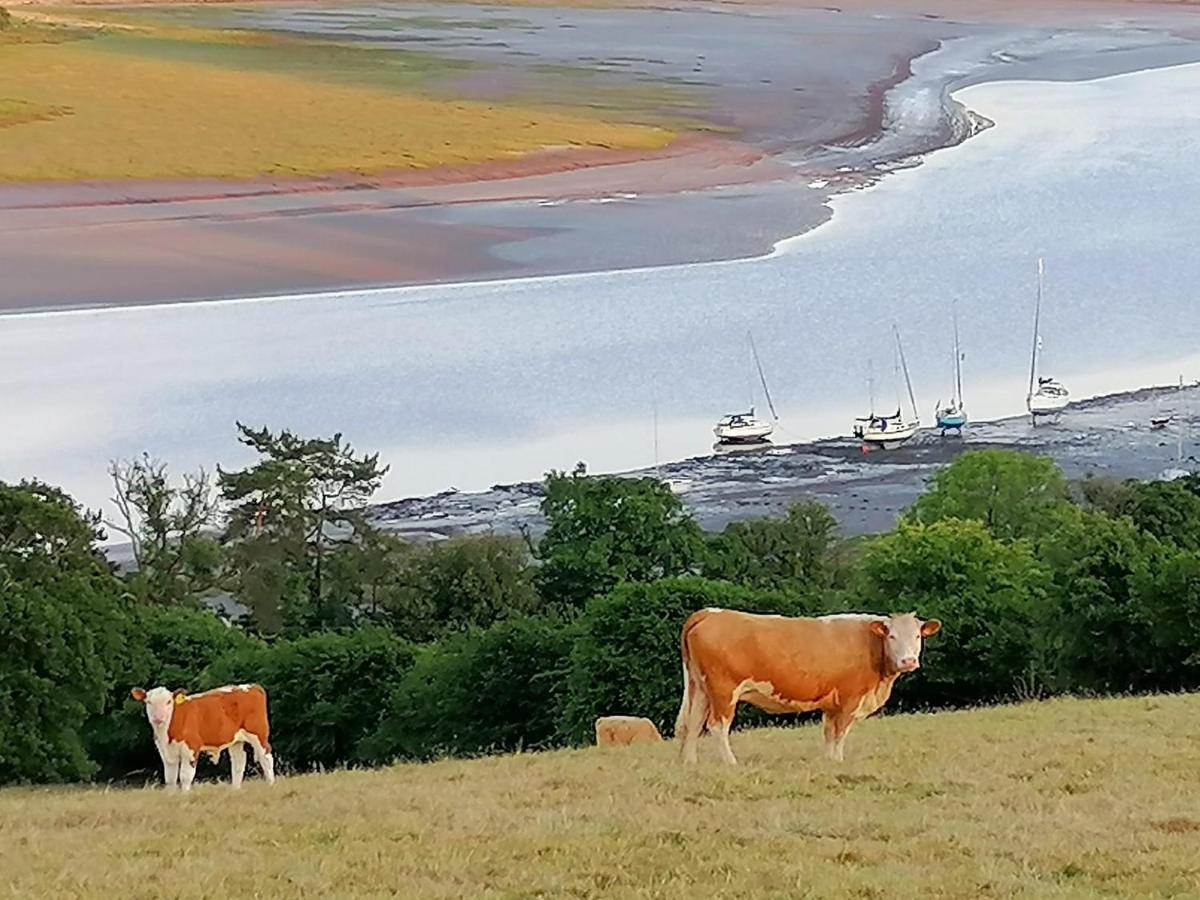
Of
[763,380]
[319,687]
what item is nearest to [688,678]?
[319,687]

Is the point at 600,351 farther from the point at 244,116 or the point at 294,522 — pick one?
the point at 244,116

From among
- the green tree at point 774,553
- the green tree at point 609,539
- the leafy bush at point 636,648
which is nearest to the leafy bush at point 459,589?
the green tree at point 609,539

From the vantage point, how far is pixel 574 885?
8.21 m

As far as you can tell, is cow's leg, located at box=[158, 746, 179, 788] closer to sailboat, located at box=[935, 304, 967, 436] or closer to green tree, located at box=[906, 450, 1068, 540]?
green tree, located at box=[906, 450, 1068, 540]

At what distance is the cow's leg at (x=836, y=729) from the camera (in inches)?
450

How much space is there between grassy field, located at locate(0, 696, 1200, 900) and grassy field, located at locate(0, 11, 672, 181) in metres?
45.7

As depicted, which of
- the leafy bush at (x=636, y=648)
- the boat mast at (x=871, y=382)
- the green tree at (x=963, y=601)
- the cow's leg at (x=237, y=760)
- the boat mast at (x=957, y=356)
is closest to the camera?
the cow's leg at (x=237, y=760)

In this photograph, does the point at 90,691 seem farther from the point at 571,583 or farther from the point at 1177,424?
the point at 1177,424

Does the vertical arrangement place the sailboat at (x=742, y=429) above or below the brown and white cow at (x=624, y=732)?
below

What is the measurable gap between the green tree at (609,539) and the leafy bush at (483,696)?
405 centimetres

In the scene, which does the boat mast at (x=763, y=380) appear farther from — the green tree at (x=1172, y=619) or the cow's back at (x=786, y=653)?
the cow's back at (x=786, y=653)

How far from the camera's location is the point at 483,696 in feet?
75.5

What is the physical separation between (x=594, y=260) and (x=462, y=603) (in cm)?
2207

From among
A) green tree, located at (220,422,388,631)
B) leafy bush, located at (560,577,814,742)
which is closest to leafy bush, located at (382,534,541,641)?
green tree, located at (220,422,388,631)
